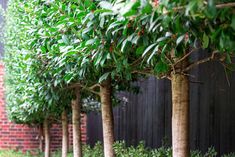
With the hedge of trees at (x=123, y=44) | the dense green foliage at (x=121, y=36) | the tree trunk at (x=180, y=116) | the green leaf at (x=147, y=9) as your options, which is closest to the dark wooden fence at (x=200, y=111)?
the hedge of trees at (x=123, y=44)

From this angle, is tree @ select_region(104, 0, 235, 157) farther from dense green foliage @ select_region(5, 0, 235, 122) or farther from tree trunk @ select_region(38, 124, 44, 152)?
tree trunk @ select_region(38, 124, 44, 152)

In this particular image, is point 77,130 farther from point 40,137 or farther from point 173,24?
point 40,137

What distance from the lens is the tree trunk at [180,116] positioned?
3701 millimetres

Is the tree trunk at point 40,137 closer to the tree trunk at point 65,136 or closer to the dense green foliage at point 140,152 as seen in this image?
the dense green foliage at point 140,152

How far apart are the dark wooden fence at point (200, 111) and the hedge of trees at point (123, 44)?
1.86 metres

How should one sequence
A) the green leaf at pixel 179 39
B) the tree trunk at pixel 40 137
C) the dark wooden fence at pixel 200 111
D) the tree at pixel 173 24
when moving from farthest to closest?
the tree trunk at pixel 40 137 → the dark wooden fence at pixel 200 111 → the green leaf at pixel 179 39 → the tree at pixel 173 24

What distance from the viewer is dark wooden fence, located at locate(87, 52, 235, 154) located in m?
7.34

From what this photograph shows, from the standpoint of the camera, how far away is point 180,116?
3.71 metres

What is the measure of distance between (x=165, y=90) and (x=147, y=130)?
133cm

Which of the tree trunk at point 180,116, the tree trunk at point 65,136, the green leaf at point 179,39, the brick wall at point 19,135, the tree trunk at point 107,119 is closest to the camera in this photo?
the green leaf at point 179,39

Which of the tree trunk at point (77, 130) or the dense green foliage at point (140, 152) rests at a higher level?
the tree trunk at point (77, 130)

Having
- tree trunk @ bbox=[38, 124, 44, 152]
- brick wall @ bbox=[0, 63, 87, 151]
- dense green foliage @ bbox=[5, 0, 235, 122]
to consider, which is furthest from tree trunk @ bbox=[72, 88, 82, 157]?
brick wall @ bbox=[0, 63, 87, 151]

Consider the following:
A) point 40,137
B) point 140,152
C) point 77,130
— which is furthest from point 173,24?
point 40,137

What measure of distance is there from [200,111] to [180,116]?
4321mm
